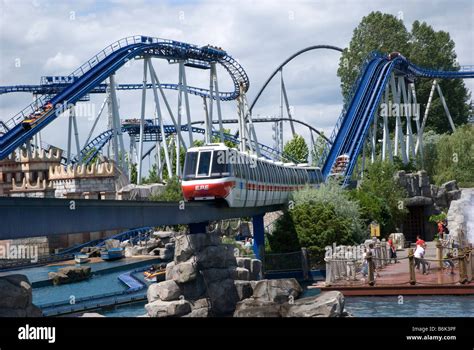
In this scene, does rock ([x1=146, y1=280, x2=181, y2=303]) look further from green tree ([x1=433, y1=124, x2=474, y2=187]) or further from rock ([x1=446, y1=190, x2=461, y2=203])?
green tree ([x1=433, y1=124, x2=474, y2=187])

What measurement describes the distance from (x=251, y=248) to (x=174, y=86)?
2928 centimetres

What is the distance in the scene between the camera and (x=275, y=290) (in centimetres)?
2428

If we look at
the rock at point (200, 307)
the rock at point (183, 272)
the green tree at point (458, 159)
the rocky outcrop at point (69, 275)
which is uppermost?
the green tree at point (458, 159)

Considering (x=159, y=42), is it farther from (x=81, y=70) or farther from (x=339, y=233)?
(x=339, y=233)

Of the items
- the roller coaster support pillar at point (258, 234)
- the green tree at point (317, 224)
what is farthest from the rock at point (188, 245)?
the green tree at point (317, 224)

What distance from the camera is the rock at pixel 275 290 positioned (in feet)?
78.2

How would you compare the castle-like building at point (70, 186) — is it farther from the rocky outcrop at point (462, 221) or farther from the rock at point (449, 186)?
the rocky outcrop at point (462, 221)

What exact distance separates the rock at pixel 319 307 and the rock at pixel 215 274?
4800 mm

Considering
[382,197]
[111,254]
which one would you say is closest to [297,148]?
[382,197]

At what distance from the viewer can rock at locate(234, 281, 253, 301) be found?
2533cm

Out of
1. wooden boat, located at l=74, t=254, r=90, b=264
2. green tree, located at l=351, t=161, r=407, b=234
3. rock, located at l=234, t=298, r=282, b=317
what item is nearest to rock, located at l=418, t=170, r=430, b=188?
green tree, located at l=351, t=161, r=407, b=234

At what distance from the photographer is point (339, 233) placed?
1448 inches

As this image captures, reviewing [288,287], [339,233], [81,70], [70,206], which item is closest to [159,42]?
[81,70]

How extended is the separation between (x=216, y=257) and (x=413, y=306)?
7022 mm
